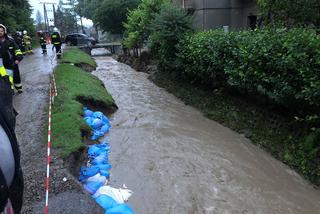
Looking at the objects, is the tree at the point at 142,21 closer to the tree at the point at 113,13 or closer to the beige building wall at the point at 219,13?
the beige building wall at the point at 219,13

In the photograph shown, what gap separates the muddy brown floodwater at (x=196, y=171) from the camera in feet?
21.9

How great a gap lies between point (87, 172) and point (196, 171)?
2.34 metres

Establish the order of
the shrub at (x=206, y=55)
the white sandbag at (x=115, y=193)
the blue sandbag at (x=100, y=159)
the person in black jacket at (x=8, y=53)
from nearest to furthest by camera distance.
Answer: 1. the white sandbag at (x=115, y=193)
2. the blue sandbag at (x=100, y=159)
3. the person in black jacket at (x=8, y=53)
4. the shrub at (x=206, y=55)

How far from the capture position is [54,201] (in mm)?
5301

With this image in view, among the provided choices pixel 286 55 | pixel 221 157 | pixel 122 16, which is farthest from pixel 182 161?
pixel 122 16

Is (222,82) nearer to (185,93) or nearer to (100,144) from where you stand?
(185,93)

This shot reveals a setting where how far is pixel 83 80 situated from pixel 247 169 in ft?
27.3

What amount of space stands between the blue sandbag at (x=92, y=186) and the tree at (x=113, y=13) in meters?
36.5

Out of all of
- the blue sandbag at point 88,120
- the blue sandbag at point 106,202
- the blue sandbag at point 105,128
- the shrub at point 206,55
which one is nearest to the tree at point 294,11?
the shrub at point 206,55

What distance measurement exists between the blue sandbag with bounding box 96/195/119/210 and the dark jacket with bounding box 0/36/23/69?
218 inches

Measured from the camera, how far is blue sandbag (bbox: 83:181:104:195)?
6.40m

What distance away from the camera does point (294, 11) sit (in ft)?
37.2

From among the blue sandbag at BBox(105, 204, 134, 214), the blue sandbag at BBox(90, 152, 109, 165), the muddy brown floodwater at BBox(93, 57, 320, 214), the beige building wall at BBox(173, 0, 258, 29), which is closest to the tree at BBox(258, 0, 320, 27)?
the muddy brown floodwater at BBox(93, 57, 320, 214)

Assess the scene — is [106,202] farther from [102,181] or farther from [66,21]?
[66,21]
